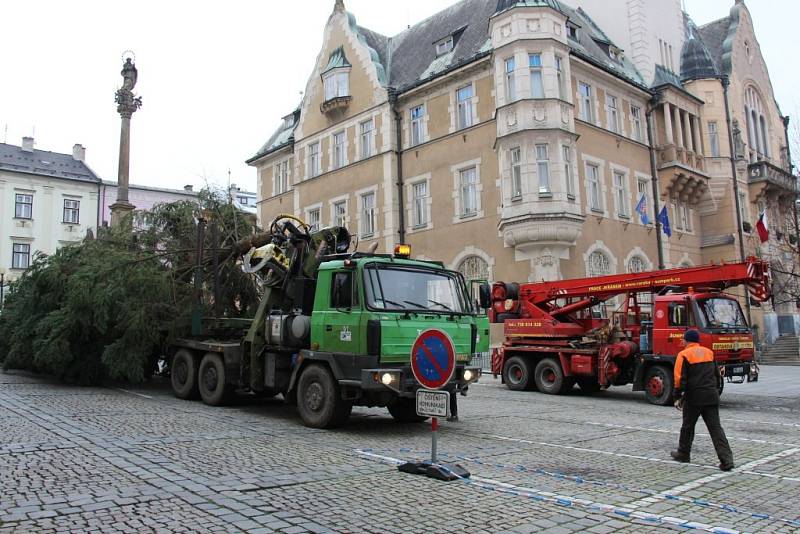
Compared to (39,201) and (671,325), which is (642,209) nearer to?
(671,325)

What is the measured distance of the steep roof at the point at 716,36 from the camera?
38.6m

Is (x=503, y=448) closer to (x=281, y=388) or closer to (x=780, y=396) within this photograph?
(x=281, y=388)

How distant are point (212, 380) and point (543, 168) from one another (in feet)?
54.9

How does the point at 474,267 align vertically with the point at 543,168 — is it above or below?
below

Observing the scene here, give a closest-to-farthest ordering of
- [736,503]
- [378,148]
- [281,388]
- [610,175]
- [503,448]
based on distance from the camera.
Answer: [736,503], [503,448], [281,388], [610,175], [378,148]

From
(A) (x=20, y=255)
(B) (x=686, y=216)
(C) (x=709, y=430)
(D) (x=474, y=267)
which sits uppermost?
(A) (x=20, y=255)

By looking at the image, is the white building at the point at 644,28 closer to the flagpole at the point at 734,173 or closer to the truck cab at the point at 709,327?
the flagpole at the point at 734,173

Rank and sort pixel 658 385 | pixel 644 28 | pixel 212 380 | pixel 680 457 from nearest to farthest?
1. pixel 680 457
2. pixel 212 380
3. pixel 658 385
4. pixel 644 28

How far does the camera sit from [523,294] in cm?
1881

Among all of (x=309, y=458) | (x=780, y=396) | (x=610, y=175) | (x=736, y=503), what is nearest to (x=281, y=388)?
(x=309, y=458)

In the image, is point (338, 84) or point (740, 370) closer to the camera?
point (740, 370)

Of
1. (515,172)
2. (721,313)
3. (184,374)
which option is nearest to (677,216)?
(515,172)

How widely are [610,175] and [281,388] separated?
A: 21.7 m

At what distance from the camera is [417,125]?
30.5 meters
